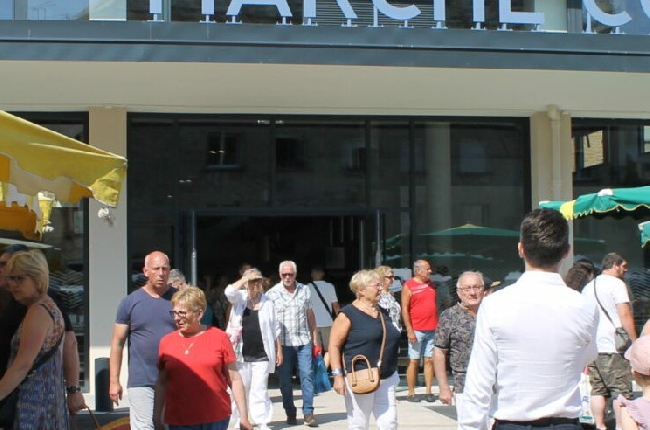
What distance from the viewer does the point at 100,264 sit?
1235 cm

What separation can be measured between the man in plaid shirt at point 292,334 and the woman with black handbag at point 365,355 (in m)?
2.98

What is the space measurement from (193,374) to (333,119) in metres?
7.75

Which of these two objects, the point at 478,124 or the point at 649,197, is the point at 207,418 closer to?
the point at 649,197

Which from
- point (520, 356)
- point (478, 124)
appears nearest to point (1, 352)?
point (520, 356)

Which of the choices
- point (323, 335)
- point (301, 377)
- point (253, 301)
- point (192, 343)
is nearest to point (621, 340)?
point (301, 377)

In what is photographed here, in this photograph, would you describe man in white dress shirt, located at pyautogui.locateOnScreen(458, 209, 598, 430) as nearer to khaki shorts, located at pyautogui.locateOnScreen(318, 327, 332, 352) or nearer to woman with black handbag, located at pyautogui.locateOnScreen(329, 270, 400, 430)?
woman with black handbag, located at pyautogui.locateOnScreen(329, 270, 400, 430)

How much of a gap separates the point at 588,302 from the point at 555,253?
9.8 inches

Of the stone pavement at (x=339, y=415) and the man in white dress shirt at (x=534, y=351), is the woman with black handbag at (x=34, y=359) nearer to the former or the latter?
the man in white dress shirt at (x=534, y=351)

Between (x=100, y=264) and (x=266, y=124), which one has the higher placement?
(x=266, y=124)

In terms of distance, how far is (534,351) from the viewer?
3.75 metres

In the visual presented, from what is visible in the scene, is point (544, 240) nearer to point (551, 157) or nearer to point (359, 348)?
point (359, 348)

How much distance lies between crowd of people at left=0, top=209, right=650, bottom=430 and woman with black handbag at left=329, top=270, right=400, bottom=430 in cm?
1

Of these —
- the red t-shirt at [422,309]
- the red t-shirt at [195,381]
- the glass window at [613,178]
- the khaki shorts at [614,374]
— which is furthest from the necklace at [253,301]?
the glass window at [613,178]

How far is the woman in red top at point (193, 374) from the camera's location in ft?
19.1
